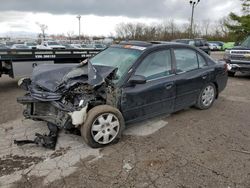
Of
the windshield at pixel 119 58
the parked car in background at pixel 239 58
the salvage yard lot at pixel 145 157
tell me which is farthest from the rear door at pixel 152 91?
the parked car in background at pixel 239 58

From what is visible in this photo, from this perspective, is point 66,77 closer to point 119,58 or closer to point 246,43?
point 119,58

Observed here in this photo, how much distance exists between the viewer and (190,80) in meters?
5.16

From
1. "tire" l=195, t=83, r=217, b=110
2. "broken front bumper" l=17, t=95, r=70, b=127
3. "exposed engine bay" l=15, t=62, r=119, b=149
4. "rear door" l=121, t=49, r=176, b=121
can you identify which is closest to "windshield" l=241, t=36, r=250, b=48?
"tire" l=195, t=83, r=217, b=110

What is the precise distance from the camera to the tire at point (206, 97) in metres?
5.64

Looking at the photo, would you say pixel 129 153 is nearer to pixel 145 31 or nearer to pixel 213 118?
pixel 213 118

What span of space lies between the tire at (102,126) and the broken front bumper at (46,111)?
0.34m

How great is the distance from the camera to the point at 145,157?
3727 millimetres

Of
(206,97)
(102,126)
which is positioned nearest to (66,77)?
(102,126)

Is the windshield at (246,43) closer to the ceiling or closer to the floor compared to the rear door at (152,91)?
closer to the ceiling

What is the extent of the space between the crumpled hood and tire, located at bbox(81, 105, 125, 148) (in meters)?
0.43

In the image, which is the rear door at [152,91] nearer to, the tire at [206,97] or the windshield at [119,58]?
the windshield at [119,58]

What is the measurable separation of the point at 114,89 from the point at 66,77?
831 mm

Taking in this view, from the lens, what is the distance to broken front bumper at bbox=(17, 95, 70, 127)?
3898mm

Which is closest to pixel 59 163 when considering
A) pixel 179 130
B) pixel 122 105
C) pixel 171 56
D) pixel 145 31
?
pixel 122 105
